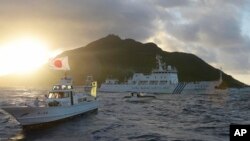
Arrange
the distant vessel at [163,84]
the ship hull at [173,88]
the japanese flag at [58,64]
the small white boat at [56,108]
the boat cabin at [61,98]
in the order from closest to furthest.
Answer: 1. the small white boat at [56,108]
2. the boat cabin at [61,98]
3. the japanese flag at [58,64]
4. the ship hull at [173,88]
5. the distant vessel at [163,84]

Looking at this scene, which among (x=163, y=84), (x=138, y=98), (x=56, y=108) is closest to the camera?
(x=56, y=108)

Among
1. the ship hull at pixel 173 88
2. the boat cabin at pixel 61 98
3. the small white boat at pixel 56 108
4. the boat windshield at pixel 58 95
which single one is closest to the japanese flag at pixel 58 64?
the small white boat at pixel 56 108

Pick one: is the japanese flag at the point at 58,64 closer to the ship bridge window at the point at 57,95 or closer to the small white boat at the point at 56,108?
the small white boat at the point at 56,108

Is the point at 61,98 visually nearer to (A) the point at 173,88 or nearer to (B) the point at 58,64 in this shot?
(B) the point at 58,64

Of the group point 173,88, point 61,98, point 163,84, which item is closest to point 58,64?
point 61,98

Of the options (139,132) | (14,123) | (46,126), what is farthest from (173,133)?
(14,123)

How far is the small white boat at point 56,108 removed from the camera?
129 ft

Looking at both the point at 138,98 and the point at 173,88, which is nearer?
Answer: the point at 138,98

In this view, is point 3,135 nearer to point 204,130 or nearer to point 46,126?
point 46,126

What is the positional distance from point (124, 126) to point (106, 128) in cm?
257

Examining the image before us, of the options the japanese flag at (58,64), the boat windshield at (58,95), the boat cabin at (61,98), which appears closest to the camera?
the boat cabin at (61,98)

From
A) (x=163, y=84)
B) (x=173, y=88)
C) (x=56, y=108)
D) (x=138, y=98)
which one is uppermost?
(x=163, y=84)

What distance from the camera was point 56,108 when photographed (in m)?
43.8

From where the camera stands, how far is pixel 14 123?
157 ft
